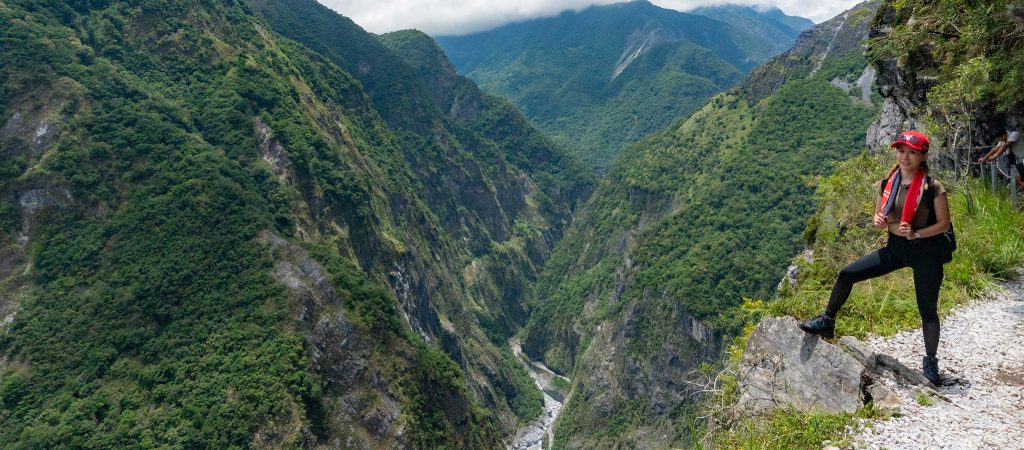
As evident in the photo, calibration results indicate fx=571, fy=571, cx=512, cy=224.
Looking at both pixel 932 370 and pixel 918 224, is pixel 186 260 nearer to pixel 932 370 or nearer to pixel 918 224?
pixel 918 224

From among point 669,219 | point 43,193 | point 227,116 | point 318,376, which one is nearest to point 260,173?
point 227,116

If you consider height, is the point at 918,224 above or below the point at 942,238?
above

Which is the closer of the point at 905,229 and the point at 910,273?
the point at 905,229

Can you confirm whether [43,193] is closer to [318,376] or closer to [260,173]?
[260,173]

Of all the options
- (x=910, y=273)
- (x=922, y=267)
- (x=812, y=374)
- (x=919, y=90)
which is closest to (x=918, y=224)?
(x=922, y=267)

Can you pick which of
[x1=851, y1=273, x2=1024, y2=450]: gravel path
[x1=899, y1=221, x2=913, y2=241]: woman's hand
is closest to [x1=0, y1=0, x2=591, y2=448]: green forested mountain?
[x1=851, y1=273, x2=1024, y2=450]: gravel path
